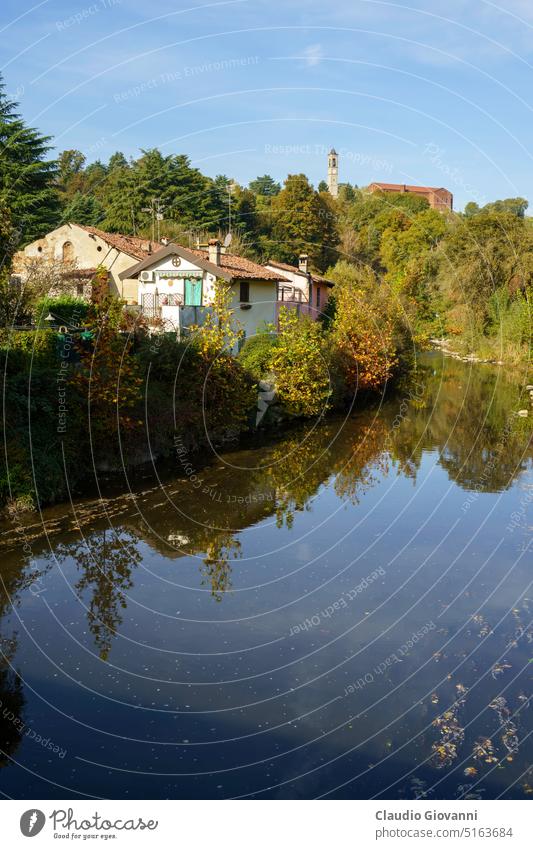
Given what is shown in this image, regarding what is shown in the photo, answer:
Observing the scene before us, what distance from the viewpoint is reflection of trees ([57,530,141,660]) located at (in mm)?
12414

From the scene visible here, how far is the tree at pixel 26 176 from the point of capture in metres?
43.2

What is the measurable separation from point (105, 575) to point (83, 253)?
33048 millimetres

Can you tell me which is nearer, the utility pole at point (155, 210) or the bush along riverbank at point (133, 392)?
the bush along riverbank at point (133, 392)

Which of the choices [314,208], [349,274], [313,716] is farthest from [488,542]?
[314,208]

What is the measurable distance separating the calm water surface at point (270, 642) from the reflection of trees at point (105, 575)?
49 mm

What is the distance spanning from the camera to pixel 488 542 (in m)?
16.6

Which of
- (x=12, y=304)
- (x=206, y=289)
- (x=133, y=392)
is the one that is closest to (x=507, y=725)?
(x=133, y=392)

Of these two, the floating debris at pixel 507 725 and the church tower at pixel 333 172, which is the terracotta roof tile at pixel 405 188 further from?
the floating debris at pixel 507 725

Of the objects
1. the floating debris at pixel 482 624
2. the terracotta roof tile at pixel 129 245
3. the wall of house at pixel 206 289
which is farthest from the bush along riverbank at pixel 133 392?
the terracotta roof tile at pixel 129 245

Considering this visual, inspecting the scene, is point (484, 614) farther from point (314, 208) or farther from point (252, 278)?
point (314, 208)

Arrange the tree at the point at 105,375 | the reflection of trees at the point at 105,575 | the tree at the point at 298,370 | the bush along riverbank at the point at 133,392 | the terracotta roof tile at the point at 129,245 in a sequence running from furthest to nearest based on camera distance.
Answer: the terracotta roof tile at the point at 129,245 → the tree at the point at 298,370 → the tree at the point at 105,375 → the bush along riverbank at the point at 133,392 → the reflection of trees at the point at 105,575

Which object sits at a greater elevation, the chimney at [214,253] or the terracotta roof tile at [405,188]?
the terracotta roof tile at [405,188]
